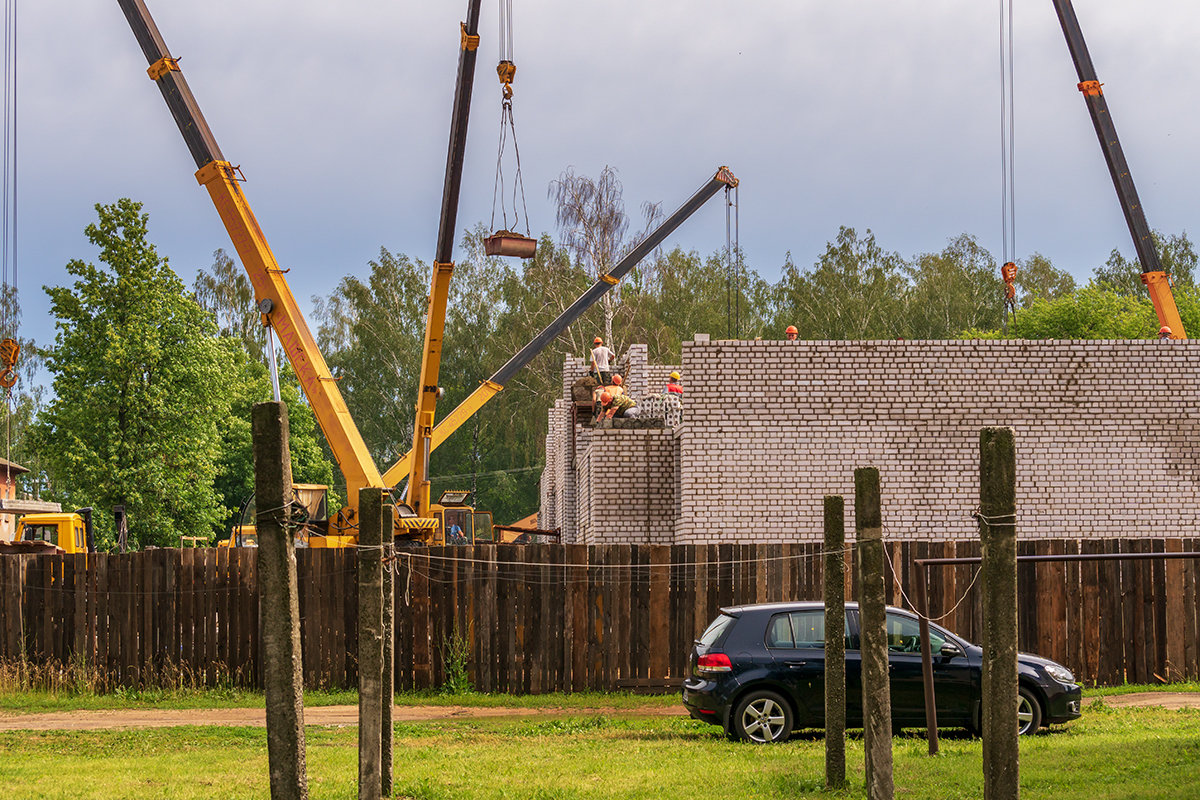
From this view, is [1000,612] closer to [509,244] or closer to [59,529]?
[509,244]

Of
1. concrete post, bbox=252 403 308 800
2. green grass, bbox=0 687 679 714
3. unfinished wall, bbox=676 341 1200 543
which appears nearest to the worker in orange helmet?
unfinished wall, bbox=676 341 1200 543

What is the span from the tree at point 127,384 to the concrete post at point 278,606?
104ft

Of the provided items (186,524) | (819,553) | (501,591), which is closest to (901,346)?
(819,553)

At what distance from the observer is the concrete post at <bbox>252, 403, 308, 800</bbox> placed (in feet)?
22.9

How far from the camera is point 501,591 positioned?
18.2 metres

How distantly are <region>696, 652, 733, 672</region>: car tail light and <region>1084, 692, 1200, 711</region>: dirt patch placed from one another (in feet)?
16.5

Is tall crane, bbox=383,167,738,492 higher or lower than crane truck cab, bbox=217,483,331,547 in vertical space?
higher

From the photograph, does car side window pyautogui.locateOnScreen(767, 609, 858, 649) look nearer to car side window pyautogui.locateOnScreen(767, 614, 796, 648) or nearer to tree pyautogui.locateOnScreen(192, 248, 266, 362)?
car side window pyautogui.locateOnScreen(767, 614, 796, 648)

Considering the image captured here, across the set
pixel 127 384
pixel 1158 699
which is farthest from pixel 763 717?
pixel 127 384

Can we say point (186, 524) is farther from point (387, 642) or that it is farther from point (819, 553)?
point (387, 642)

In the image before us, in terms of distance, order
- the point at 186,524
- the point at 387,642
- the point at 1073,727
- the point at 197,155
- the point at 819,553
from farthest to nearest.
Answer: the point at 186,524 → the point at 197,155 → the point at 819,553 → the point at 1073,727 → the point at 387,642

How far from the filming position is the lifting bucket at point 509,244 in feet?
76.2

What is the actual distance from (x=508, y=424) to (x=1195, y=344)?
41.2 metres

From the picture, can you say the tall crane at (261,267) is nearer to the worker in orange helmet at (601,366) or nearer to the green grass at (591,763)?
the worker in orange helmet at (601,366)
